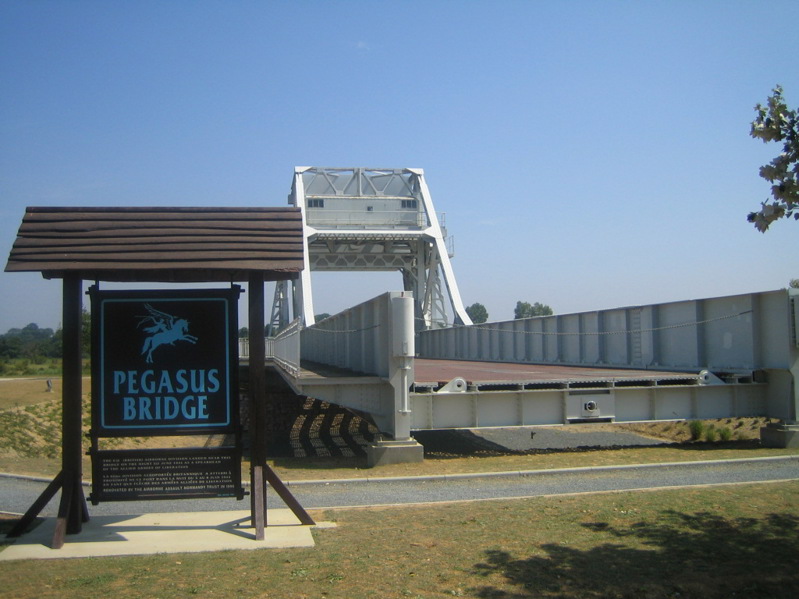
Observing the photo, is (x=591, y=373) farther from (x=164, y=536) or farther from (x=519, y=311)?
(x=519, y=311)

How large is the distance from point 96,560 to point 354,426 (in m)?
20.2

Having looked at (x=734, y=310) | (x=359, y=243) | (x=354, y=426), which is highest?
(x=359, y=243)

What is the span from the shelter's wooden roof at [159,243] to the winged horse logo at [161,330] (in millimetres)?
444

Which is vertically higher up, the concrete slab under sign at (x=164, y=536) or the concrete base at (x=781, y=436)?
the concrete base at (x=781, y=436)

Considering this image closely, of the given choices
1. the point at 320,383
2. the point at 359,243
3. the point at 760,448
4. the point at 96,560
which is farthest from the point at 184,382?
the point at 359,243

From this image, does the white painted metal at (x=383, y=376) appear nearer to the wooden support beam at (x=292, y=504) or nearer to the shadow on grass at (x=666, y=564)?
the wooden support beam at (x=292, y=504)

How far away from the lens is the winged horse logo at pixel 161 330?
769 cm

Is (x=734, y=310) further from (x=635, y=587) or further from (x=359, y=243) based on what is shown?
(x=359, y=243)

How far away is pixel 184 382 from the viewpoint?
768 cm

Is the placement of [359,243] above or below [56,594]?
above

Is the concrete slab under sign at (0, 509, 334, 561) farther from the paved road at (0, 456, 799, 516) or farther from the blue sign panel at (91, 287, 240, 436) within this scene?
the blue sign panel at (91, 287, 240, 436)

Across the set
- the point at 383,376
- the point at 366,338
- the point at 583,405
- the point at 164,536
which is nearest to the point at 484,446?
the point at 366,338

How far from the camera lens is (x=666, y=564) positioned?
592 centimetres

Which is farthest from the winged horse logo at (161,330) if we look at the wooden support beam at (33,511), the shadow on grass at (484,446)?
the shadow on grass at (484,446)
